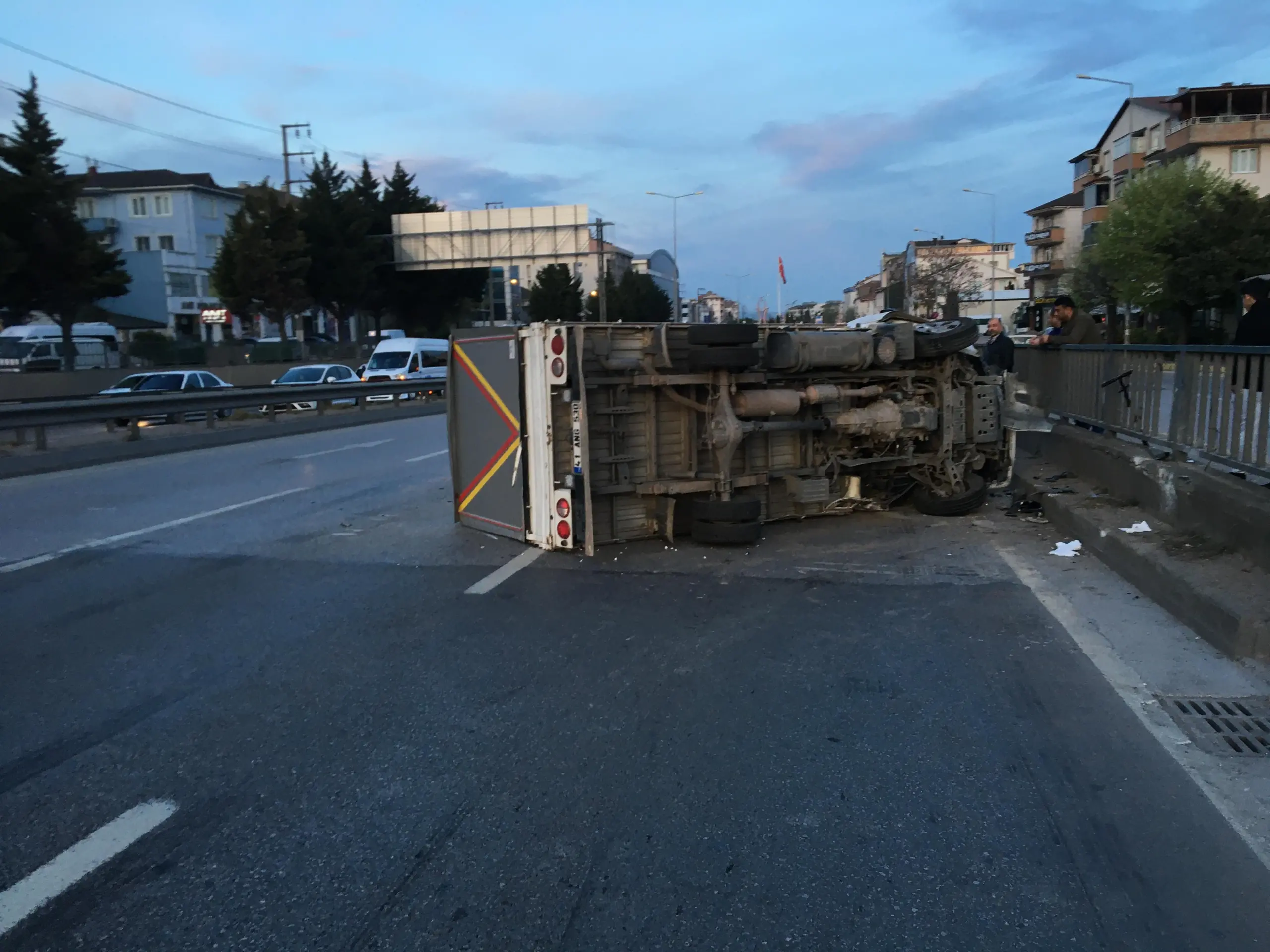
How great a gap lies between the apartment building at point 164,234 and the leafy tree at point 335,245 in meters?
18.3

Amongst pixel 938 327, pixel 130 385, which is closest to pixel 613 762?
pixel 938 327

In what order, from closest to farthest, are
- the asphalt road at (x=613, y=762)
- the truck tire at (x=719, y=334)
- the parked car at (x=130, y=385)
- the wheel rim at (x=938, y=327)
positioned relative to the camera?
the asphalt road at (x=613, y=762) < the truck tire at (x=719, y=334) < the wheel rim at (x=938, y=327) < the parked car at (x=130, y=385)

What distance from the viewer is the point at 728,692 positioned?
517 cm

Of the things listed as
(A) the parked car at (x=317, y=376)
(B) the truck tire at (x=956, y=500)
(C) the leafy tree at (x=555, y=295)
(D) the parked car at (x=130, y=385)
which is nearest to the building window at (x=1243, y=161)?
(C) the leafy tree at (x=555, y=295)

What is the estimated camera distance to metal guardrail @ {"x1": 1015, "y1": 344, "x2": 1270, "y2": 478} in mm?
6891

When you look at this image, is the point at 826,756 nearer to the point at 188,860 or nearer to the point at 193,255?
the point at 188,860

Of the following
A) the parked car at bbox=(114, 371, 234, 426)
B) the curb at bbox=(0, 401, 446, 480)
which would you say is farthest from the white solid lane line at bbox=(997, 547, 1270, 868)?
the parked car at bbox=(114, 371, 234, 426)

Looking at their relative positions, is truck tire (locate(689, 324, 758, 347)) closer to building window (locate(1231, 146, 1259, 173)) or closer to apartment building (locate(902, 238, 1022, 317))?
apartment building (locate(902, 238, 1022, 317))

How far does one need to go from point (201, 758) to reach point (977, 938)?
325 centimetres

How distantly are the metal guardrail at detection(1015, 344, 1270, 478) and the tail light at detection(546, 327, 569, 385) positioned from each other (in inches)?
189

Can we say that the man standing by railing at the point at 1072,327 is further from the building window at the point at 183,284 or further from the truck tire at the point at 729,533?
the building window at the point at 183,284

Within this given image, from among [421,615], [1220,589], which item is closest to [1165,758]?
[1220,589]

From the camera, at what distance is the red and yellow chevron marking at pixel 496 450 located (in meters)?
8.68

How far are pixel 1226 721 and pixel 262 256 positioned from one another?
Answer: 47604 millimetres
